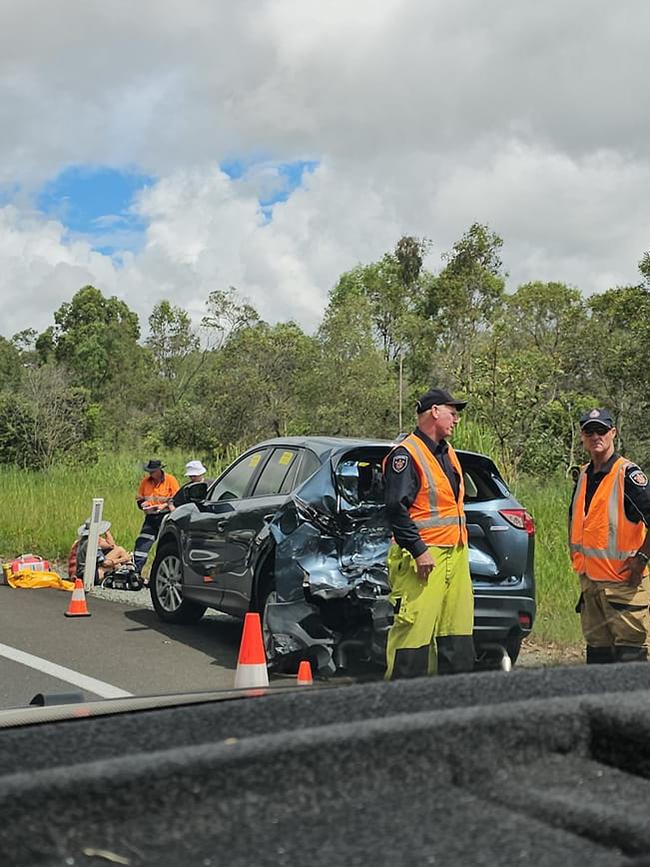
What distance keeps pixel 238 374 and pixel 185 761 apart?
35581mm

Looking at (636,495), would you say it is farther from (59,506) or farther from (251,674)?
(59,506)

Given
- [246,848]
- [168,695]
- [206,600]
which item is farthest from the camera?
[206,600]

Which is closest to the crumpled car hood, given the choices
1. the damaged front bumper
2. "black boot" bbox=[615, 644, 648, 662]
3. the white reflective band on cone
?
the damaged front bumper

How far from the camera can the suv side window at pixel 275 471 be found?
26.9 feet

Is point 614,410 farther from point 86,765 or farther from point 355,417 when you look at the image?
point 86,765

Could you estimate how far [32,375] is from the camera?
4044 cm

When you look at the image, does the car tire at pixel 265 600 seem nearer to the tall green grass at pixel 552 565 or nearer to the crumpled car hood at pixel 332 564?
the crumpled car hood at pixel 332 564

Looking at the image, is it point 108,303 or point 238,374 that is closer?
point 238,374

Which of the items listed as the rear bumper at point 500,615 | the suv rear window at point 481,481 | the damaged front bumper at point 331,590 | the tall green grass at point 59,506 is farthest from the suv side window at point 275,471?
the tall green grass at point 59,506

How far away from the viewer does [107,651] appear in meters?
8.93

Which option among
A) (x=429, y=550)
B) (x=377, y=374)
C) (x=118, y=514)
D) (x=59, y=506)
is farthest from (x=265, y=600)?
(x=377, y=374)

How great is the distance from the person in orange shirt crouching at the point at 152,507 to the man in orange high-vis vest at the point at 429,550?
748 cm

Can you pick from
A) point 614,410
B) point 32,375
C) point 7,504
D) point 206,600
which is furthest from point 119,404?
point 206,600

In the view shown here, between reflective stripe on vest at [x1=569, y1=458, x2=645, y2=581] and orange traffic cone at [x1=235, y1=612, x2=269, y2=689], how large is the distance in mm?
2005
